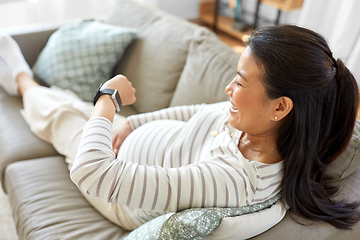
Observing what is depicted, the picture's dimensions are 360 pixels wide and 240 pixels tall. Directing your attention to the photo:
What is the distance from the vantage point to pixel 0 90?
1.72m

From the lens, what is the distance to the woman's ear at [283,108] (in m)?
0.75

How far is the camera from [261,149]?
88 centimetres

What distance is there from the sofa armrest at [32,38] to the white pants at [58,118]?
446 millimetres

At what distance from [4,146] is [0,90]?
0.50m

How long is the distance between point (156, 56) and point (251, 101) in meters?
0.86

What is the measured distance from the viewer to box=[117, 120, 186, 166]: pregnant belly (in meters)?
1.00

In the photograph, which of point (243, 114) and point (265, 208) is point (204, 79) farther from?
point (265, 208)

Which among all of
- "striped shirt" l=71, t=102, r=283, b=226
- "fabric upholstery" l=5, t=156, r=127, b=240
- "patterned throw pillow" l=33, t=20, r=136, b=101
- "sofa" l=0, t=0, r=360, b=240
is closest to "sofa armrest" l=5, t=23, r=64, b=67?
"sofa" l=0, t=0, r=360, b=240

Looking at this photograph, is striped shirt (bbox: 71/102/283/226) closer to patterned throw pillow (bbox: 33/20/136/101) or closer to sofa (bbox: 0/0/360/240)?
sofa (bbox: 0/0/360/240)

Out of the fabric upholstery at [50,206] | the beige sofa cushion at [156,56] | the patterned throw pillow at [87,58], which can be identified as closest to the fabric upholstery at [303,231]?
the fabric upholstery at [50,206]

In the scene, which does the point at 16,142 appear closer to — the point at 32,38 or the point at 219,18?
the point at 32,38

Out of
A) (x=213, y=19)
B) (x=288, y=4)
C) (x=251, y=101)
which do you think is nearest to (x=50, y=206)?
(x=251, y=101)

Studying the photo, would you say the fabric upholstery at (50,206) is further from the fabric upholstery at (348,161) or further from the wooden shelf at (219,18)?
the wooden shelf at (219,18)

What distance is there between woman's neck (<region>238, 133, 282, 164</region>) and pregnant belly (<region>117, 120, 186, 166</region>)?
0.80 ft
